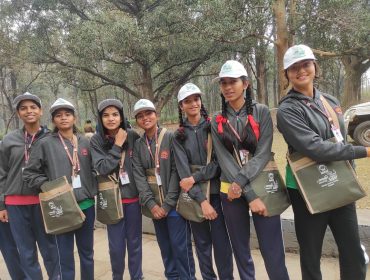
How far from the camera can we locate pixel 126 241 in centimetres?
306

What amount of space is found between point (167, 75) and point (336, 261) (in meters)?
13.6

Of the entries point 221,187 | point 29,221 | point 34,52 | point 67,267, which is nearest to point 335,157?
point 221,187

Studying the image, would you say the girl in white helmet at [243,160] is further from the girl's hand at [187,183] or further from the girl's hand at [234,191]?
the girl's hand at [187,183]

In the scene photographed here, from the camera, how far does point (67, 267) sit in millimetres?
2885

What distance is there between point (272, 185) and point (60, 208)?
1.66 m

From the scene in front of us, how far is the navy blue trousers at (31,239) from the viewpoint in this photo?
295 cm

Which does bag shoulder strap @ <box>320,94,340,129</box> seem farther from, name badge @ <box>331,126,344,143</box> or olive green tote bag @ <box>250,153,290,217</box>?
olive green tote bag @ <box>250,153,290,217</box>

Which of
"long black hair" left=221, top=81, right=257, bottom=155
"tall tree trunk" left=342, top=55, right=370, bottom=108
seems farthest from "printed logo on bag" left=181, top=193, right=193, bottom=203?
"tall tree trunk" left=342, top=55, right=370, bottom=108

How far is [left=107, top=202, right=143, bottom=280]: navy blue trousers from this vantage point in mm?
2963

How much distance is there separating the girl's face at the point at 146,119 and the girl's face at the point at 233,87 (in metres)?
0.77

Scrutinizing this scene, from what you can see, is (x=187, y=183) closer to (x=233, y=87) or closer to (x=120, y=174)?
(x=120, y=174)

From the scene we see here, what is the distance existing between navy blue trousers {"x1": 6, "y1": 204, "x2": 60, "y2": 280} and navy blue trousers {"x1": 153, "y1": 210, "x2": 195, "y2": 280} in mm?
970

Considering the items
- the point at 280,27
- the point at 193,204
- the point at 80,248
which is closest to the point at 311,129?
the point at 193,204

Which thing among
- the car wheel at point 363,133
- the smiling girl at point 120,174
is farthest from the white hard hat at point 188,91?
the car wheel at point 363,133
